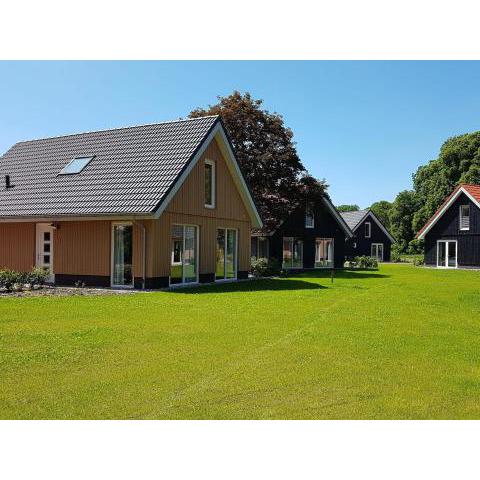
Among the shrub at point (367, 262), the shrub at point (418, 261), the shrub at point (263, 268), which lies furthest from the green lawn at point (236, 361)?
the shrub at point (418, 261)

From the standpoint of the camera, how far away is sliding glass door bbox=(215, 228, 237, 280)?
76.9ft

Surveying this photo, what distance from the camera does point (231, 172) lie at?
78.8 ft

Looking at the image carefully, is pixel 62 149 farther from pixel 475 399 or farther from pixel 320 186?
pixel 475 399

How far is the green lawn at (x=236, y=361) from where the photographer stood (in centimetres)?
598

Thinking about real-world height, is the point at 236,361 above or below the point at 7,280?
below

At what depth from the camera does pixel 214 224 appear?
74.9 feet

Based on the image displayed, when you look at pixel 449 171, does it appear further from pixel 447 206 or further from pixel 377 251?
pixel 447 206

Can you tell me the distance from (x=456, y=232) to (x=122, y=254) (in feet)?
97.5

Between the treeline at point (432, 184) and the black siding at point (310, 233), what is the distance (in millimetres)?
18391

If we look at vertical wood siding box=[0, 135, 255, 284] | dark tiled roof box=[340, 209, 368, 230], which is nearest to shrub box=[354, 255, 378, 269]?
dark tiled roof box=[340, 209, 368, 230]

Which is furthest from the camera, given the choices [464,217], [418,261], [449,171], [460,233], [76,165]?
[449,171]

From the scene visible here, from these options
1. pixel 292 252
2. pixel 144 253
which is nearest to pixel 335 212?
pixel 292 252

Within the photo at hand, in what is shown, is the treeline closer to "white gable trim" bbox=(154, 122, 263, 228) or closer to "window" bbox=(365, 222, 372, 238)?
"window" bbox=(365, 222, 372, 238)

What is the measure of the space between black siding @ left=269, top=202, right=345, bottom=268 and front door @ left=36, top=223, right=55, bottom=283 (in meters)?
17.9
